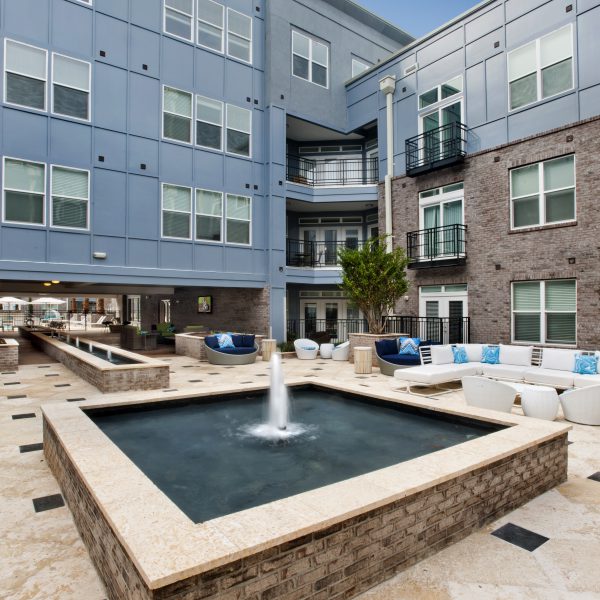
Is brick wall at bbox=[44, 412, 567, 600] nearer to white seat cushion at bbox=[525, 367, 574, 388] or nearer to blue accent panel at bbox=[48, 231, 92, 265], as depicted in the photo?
white seat cushion at bbox=[525, 367, 574, 388]

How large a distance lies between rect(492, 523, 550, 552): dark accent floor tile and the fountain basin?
14 centimetres

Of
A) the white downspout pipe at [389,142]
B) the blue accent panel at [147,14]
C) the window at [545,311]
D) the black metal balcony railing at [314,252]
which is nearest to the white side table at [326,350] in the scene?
the white downspout pipe at [389,142]

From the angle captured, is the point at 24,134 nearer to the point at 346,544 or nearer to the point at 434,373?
the point at 434,373

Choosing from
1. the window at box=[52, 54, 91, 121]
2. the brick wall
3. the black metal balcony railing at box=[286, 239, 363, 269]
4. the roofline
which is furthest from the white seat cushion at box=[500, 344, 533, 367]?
the window at box=[52, 54, 91, 121]

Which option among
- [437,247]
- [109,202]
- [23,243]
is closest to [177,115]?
[109,202]

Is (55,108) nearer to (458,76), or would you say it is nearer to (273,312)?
(273,312)

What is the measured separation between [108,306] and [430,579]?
50671mm

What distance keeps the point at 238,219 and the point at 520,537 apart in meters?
13.7

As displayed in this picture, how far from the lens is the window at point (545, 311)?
11.4 metres

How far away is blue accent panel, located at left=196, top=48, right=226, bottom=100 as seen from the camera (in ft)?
48.5

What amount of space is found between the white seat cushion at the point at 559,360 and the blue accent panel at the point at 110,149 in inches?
485

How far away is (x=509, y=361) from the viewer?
9.56m

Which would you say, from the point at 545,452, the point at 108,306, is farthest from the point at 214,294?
the point at 108,306

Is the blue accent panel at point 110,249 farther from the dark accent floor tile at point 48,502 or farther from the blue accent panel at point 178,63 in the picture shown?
the dark accent floor tile at point 48,502
